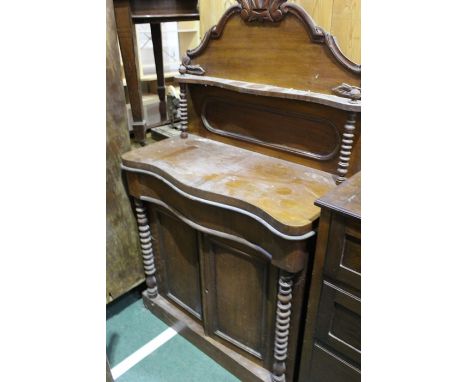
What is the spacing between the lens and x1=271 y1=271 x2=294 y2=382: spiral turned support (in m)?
1.00

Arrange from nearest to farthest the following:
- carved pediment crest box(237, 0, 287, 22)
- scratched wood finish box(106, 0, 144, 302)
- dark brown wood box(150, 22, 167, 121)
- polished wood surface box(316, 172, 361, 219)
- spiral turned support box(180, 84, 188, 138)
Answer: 1. polished wood surface box(316, 172, 361, 219)
2. carved pediment crest box(237, 0, 287, 22)
3. scratched wood finish box(106, 0, 144, 302)
4. spiral turned support box(180, 84, 188, 138)
5. dark brown wood box(150, 22, 167, 121)

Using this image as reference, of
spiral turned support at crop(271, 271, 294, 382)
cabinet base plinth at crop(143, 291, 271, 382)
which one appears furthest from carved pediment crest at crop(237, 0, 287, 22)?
cabinet base plinth at crop(143, 291, 271, 382)

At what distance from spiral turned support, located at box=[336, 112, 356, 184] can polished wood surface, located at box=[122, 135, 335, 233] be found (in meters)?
0.05

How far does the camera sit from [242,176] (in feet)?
3.63

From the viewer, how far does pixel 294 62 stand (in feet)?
3.38


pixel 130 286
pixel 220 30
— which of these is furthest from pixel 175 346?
pixel 220 30

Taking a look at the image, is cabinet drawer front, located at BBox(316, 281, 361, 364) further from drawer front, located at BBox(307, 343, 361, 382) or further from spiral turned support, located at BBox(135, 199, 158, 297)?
spiral turned support, located at BBox(135, 199, 158, 297)

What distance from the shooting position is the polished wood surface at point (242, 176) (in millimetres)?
944

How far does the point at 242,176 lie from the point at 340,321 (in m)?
0.48

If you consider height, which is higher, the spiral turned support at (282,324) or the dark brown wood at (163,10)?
the dark brown wood at (163,10)

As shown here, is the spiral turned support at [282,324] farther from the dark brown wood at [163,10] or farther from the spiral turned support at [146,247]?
the dark brown wood at [163,10]

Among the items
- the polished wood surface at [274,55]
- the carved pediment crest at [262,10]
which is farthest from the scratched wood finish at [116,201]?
the carved pediment crest at [262,10]

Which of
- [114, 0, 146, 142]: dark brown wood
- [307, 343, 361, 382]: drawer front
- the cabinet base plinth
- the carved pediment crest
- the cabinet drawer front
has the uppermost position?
the carved pediment crest

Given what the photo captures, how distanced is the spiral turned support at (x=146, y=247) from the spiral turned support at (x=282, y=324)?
614 millimetres
